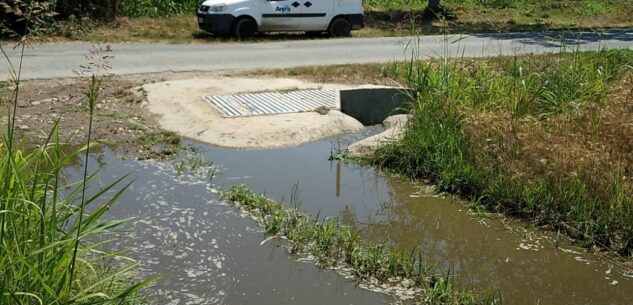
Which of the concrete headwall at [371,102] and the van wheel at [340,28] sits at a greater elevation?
the van wheel at [340,28]

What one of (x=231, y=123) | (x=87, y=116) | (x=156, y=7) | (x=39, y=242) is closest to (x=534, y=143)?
(x=231, y=123)

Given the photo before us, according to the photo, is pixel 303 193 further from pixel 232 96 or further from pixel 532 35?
pixel 532 35

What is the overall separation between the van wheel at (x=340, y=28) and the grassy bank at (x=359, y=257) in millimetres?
13215

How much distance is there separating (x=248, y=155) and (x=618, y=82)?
4.64m

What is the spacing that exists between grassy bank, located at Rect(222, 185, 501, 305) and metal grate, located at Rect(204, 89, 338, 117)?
140 inches

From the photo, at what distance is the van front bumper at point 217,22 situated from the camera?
58.6 feet

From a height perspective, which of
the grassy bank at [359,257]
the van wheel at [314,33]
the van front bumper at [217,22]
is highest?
the van front bumper at [217,22]

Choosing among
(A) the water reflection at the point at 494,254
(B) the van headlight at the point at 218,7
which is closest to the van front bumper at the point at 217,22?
(B) the van headlight at the point at 218,7

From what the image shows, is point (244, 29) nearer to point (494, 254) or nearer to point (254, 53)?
point (254, 53)

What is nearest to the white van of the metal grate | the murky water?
the metal grate

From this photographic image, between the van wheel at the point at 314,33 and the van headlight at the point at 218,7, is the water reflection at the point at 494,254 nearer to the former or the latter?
the van headlight at the point at 218,7

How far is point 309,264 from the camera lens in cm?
571

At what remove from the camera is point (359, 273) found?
553cm

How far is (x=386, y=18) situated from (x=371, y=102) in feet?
44.2
